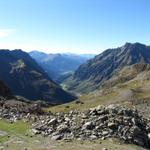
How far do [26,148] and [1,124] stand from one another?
8.21 metres

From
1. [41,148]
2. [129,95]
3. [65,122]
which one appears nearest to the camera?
[41,148]

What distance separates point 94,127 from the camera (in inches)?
1205

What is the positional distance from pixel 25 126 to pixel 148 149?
11.1 metres

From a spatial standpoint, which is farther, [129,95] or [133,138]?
[129,95]

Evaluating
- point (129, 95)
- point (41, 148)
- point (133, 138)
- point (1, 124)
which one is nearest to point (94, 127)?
point (133, 138)

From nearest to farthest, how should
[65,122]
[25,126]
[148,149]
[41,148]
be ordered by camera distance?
1. [41,148]
2. [148,149]
3. [65,122]
4. [25,126]

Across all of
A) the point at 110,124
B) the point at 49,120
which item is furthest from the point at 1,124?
the point at 110,124

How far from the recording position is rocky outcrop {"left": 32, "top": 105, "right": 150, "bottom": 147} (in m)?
29.9

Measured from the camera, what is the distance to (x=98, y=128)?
3041 cm

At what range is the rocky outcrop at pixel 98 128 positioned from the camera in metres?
29.9

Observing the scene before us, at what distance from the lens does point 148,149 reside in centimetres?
3002

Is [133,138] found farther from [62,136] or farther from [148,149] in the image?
[62,136]

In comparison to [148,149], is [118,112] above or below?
above

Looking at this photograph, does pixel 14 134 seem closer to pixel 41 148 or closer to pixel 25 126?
pixel 25 126
